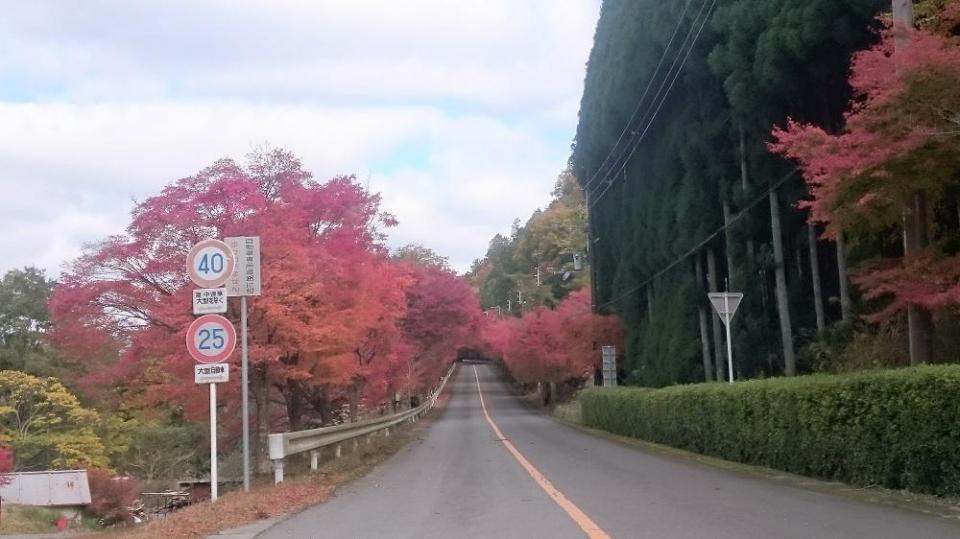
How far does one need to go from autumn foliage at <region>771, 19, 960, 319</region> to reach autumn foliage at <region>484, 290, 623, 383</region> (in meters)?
32.9

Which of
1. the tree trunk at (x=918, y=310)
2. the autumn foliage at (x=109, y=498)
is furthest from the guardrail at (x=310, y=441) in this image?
the autumn foliage at (x=109, y=498)

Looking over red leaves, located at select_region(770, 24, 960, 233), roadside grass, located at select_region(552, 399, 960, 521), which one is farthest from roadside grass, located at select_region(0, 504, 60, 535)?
red leaves, located at select_region(770, 24, 960, 233)

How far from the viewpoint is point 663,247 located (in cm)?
3628

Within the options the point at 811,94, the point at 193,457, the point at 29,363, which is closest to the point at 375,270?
the point at 811,94

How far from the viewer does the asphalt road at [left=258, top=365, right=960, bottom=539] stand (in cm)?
775

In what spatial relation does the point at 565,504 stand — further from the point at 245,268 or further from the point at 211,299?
the point at 245,268

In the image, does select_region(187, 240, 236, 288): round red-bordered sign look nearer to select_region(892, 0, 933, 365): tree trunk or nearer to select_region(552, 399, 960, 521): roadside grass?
select_region(552, 399, 960, 521): roadside grass

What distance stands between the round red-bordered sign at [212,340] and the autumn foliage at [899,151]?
846 cm

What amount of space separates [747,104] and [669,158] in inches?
473

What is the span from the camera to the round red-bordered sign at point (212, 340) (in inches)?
427

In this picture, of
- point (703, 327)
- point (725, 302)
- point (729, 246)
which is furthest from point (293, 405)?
point (703, 327)

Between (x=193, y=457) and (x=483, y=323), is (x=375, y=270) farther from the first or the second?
(x=483, y=323)

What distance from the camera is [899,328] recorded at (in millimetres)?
16719

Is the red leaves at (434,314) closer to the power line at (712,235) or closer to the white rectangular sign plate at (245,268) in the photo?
the power line at (712,235)
